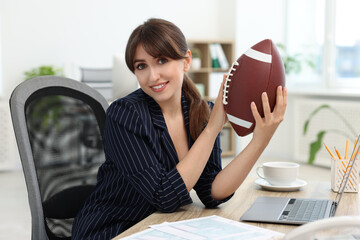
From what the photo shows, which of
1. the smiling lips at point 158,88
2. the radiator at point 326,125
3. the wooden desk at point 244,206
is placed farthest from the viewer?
the radiator at point 326,125

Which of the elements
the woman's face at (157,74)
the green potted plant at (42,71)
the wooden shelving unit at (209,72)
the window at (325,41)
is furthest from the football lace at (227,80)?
the wooden shelving unit at (209,72)

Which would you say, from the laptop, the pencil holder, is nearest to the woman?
the laptop

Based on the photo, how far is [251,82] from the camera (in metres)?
1.13

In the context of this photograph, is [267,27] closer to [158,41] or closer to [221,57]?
[221,57]

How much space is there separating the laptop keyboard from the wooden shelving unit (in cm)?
451

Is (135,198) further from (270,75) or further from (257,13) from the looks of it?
(257,13)

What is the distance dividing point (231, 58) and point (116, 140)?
15.6ft

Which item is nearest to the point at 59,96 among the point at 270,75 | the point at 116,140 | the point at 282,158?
the point at 116,140

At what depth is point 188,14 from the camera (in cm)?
591

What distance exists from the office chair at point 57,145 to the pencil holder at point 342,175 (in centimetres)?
70

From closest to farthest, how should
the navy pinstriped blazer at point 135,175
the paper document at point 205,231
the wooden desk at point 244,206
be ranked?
the paper document at point 205,231 → the wooden desk at point 244,206 → the navy pinstriped blazer at point 135,175

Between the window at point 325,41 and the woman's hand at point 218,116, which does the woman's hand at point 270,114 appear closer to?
the woman's hand at point 218,116

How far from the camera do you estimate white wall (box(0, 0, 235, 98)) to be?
4.98 metres

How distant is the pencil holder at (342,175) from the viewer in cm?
A: 136
